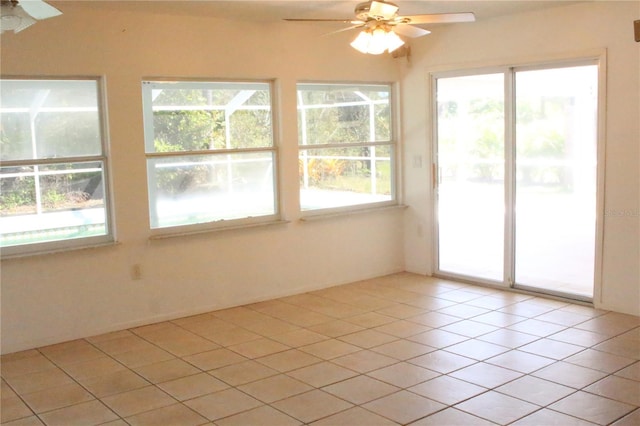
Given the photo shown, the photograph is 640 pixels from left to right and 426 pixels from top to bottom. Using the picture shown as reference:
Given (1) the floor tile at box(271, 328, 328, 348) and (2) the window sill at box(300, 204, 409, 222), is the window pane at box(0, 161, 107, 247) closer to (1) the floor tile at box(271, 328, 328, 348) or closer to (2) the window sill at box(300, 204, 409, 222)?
(1) the floor tile at box(271, 328, 328, 348)

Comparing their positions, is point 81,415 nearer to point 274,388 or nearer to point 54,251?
point 274,388

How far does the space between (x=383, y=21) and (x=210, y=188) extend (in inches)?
82.9

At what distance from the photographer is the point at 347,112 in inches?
242

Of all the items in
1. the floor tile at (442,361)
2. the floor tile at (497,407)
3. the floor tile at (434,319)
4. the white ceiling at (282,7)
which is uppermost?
the white ceiling at (282,7)

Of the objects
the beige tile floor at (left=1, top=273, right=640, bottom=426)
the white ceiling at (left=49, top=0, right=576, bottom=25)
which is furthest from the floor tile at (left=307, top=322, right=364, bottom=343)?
the white ceiling at (left=49, top=0, right=576, bottom=25)

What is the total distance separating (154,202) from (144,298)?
2.40ft

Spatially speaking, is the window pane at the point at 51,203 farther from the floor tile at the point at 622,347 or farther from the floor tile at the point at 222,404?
the floor tile at the point at 622,347

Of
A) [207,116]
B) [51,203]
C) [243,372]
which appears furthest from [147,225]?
[243,372]

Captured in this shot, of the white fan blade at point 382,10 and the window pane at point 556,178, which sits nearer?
the white fan blade at point 382,10

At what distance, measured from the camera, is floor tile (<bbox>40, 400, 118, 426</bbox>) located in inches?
132

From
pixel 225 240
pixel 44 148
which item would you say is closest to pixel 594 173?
pixel 225 240

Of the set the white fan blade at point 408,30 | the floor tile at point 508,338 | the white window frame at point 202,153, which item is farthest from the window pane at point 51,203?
the floor tile at point 508,338

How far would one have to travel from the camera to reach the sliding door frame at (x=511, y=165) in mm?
4953

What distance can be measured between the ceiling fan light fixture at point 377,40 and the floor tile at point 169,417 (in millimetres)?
2406
